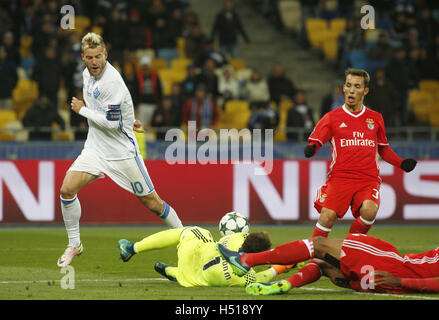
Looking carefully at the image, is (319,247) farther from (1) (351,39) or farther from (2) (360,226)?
(1) (351,39)

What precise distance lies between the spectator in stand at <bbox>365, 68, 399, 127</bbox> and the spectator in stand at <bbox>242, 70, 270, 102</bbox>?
237cm

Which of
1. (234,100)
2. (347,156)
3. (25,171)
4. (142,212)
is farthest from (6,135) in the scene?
(347,156)

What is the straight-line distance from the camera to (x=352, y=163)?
9703 millimetres

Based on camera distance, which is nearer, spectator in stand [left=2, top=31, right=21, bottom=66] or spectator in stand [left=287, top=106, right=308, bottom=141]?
spectator in stand [left=287, top=106, right=308, bottom=141]

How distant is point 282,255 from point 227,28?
14.7 meters

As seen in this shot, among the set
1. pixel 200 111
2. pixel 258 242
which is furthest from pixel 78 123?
pixel 258 242

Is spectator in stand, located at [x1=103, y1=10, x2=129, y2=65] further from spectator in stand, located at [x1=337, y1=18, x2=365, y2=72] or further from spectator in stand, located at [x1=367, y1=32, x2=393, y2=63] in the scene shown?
spectator in stand, located at [x1=367, y1=32, x2=393, y2=63]

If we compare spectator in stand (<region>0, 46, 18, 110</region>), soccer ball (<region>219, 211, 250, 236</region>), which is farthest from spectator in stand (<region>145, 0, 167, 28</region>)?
soccer ball (<region>219, 211, 250, 236</region>)

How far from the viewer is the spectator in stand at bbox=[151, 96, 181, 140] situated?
17906mm

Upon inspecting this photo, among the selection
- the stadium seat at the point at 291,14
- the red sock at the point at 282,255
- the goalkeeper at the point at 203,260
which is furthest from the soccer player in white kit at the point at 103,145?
the stadium seat at the point at 291,14

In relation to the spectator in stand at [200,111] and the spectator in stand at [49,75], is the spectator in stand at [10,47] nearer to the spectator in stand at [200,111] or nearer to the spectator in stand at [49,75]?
the spectator in stand at [49,75]

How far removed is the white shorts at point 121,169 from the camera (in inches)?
396

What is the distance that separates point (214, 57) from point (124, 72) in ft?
8.15

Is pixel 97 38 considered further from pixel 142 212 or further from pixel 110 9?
pixel 110 9
